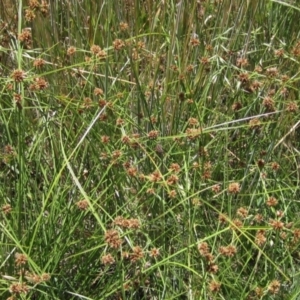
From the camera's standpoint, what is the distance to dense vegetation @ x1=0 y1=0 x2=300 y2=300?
1430mm

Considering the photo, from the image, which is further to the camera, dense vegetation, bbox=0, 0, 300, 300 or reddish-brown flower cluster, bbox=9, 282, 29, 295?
dense vegetation, bbox=0, 0, 300, 300

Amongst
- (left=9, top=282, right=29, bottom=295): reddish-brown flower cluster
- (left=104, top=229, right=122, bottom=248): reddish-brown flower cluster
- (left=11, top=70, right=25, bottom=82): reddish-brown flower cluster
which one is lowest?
(left=9, top=282, right=29, bottom=295): reddish-brown flower cluster

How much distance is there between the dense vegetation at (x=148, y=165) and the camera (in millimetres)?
1430

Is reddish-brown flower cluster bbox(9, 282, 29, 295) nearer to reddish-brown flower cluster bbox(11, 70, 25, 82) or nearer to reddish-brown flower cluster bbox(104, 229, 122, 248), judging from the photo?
reddish-brown flower cluster bbox(104, 229, 122, 248)

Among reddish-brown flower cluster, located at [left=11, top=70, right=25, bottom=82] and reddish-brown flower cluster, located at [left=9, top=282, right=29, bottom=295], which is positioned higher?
reddish-brown flower cluster, located at [left=11, top=70, right=25, bottom=82]

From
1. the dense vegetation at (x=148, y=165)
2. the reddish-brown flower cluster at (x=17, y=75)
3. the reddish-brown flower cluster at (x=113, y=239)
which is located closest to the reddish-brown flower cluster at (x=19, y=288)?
the dense vegetation at (x=148, y=165)

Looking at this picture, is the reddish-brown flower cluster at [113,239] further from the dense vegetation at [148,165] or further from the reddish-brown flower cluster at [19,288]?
the reddish-brown flower cluster at [19,288]

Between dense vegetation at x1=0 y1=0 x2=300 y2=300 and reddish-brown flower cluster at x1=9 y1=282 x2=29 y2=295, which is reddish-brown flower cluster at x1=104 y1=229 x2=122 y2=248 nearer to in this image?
dense vegetation at x1=0 y1=0 x2=300 y2=300

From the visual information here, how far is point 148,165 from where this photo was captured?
1.64 m

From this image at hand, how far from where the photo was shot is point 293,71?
2018mm

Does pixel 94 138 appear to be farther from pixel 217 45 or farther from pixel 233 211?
pixel 217 45

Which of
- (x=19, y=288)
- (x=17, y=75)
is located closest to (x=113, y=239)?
(x=19, y=288)

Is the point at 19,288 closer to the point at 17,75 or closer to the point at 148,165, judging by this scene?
the point at 17,75

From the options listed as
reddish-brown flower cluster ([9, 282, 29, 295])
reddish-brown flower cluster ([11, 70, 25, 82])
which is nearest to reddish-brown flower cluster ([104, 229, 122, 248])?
reddish-brown flower cluster ([9, 282, 29, 295])
